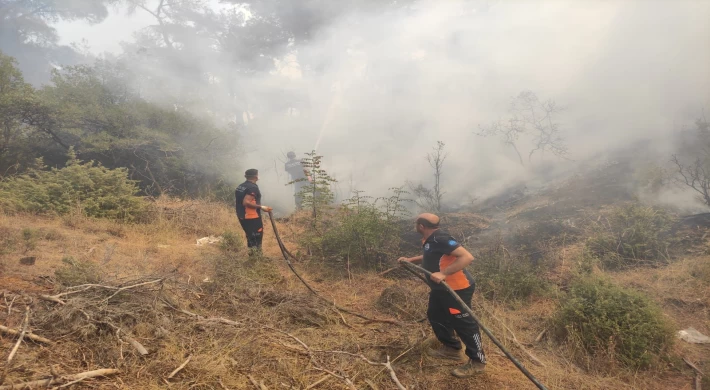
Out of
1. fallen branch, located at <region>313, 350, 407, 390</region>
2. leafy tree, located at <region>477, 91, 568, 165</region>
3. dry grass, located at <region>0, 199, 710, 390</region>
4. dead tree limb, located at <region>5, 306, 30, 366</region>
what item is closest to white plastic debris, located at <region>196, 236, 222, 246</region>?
dry grass, located at <region>0, 199, 710, 390</region>

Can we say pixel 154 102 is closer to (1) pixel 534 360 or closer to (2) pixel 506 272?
(2) pixel 506 272

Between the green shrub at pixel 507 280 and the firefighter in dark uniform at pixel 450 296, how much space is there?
1680 millimetres

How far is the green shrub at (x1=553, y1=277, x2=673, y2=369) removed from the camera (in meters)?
3.13

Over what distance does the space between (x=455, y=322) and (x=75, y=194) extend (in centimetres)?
716

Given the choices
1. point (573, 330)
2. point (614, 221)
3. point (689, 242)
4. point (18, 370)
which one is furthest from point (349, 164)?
point (18, 370)

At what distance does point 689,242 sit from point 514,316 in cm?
374

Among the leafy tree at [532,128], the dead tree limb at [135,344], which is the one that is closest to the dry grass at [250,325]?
the dead tree limb at [135,344]

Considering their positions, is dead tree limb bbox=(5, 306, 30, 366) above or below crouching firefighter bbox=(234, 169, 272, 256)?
below

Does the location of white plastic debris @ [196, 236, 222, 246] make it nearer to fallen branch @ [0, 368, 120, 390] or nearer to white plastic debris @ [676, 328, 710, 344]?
fallen branch @ [0, 368, 120, 390]

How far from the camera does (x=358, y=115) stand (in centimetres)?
1580

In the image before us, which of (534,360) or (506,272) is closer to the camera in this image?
(534,360)

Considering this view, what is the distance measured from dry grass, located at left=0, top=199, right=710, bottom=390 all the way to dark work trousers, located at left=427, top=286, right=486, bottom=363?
0.19 metres

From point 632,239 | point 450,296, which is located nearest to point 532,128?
point 632,239

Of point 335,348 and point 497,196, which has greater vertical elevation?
point 497,196
